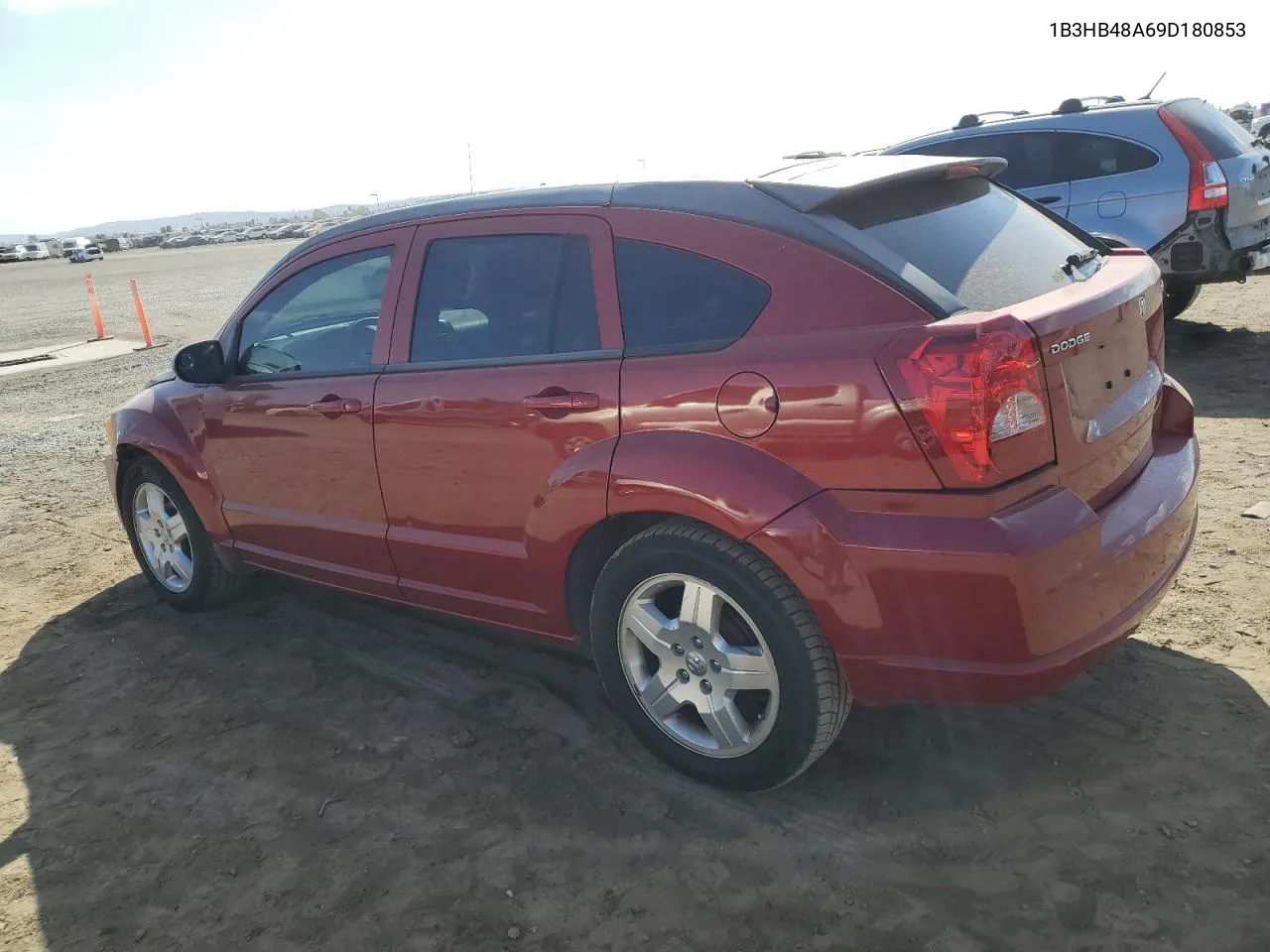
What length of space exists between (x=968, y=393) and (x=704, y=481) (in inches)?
29.1

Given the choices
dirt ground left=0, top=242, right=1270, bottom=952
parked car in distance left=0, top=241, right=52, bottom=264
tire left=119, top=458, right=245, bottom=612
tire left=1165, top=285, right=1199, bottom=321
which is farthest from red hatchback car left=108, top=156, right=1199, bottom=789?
parked car in distance left=0, top=241, right=52, bottom=264

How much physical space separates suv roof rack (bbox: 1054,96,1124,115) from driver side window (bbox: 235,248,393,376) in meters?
6.36

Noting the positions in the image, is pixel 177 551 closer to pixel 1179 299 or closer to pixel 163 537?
pixel 163 537

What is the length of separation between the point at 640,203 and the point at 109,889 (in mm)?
2564

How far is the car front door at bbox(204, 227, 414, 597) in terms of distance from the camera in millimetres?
3797

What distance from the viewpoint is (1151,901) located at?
2.46 m

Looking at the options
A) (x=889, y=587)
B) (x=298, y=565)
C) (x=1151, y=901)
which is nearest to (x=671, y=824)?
(x=889, y=587)

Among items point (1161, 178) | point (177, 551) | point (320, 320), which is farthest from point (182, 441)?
point (1161, 178)

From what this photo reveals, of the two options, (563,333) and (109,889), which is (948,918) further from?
(109,889)

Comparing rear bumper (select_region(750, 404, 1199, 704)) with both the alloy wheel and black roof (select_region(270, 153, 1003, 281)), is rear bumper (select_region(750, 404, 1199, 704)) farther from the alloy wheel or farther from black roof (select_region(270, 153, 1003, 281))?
black roof (select_region(270, 153, 1003, 281))

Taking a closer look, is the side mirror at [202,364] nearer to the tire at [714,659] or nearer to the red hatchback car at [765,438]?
the red hatchback car at [765,438]

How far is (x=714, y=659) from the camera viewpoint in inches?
116

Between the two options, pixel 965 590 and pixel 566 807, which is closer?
pixel 965 590

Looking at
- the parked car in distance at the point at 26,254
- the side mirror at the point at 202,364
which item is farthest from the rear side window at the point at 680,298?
the parked car in distance at the point at 26,254
